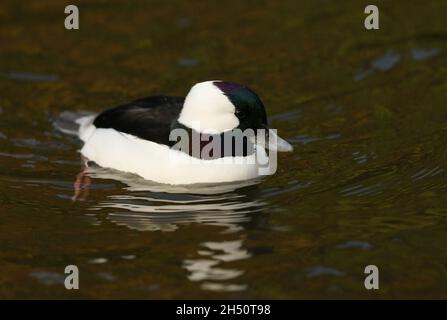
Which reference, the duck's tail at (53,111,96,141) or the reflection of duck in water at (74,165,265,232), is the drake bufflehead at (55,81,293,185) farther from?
the duck's tail at (53,111,96,141)

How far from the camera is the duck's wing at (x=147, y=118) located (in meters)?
10.3

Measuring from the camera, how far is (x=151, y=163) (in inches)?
400

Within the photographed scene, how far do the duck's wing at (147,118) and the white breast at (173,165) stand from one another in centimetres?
9

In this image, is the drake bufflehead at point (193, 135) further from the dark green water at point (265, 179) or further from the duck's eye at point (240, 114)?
the dark green water at point (265, 179)

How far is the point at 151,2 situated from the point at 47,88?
10.3 ft

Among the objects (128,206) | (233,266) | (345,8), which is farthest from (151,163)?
(345,8)

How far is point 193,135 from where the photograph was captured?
395 inches

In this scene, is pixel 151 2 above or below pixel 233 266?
above

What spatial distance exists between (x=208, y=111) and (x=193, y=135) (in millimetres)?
320

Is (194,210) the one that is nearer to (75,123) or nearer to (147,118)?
(147,118)

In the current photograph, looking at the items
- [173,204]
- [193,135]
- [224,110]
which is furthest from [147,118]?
[173,204]

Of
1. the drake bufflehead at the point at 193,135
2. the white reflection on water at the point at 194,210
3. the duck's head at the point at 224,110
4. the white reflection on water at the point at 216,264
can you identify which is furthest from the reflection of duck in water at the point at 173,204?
the duck's head at the point at 224,110

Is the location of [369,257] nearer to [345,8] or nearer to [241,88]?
[241,88]

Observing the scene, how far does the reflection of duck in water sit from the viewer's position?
30.2 feet
